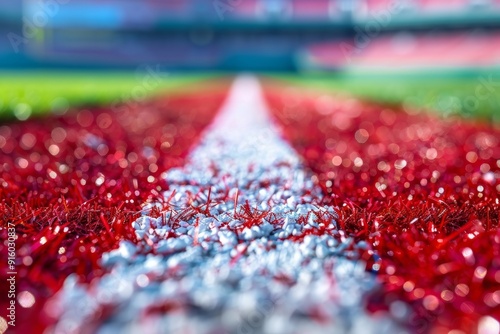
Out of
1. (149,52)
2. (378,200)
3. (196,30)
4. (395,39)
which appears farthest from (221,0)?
(378,200)

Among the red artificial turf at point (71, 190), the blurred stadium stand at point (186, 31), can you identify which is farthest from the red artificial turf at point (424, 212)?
the blurred stadium stand at point (186, 31)

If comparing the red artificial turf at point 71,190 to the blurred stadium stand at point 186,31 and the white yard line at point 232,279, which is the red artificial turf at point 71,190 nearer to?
the white yard line at point 232,279

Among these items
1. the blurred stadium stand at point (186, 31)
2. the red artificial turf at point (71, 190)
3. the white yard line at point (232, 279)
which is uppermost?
the white yard line at point (232, 279)

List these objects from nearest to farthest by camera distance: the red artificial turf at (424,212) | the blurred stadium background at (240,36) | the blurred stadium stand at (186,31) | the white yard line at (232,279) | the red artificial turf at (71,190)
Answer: the white yard line at (232,279)
the red artificial turf at (424,212)
the red artificial turf at (71,190)
the blurred stadium background at (240,36)
the blurred stadium stand at (186,31)

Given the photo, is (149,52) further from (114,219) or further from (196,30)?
(114,219)

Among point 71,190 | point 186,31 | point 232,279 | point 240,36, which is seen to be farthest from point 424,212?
point 240,36

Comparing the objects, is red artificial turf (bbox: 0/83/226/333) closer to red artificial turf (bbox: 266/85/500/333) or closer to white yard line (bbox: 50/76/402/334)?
white yard line (bbox: 50/76/402/334)
